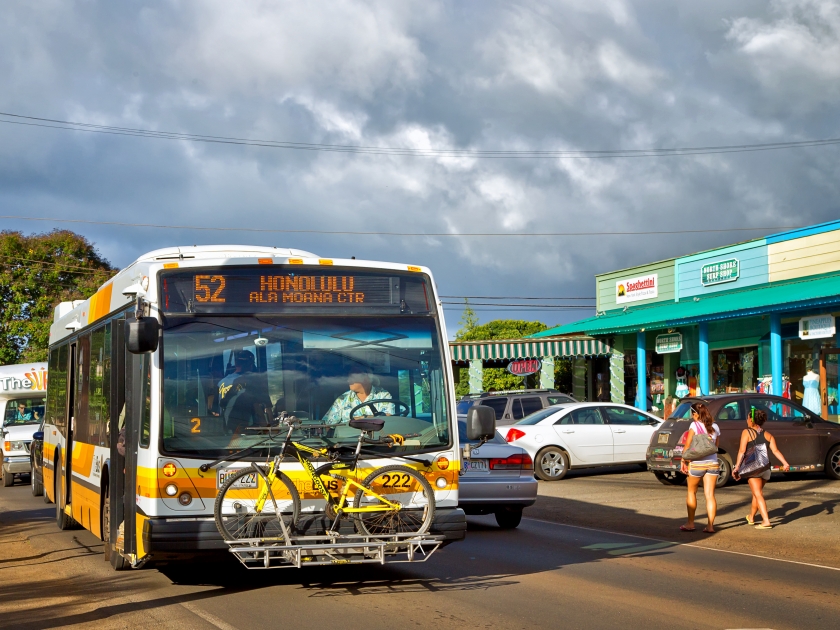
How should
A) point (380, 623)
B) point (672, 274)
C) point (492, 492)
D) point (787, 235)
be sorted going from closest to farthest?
point (380, 623)
point (492, 492)
point (787, 235)
point (672, 274)

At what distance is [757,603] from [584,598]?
4.56 ft

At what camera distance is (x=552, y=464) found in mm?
20516

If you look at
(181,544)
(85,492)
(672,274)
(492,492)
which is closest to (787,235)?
(672,274)

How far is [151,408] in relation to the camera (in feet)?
27.2

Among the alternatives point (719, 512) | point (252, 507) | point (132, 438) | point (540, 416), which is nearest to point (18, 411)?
point (540, 416)

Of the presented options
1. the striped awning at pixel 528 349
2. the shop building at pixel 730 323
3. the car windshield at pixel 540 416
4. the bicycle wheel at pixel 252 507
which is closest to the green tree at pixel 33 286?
the striped awning at pixel 528 349

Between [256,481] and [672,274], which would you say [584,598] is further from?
[672,274]

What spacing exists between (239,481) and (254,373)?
3.04ft

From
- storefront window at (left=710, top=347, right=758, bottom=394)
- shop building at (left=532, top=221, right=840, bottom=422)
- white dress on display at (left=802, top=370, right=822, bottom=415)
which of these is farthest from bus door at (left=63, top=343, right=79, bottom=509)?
storefront window at (left=710, top=347, right=758, bottom=394)

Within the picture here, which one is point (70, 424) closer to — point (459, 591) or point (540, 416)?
point (459, 591)

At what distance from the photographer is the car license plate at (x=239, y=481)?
8.12m

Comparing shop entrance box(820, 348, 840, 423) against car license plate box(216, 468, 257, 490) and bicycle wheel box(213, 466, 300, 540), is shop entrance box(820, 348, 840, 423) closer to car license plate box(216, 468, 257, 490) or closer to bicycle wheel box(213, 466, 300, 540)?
bicycle wheel box(213, 466, 300, 540)

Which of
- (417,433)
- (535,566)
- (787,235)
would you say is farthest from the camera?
(787,235)

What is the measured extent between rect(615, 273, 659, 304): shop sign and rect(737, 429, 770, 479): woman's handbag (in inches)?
760
